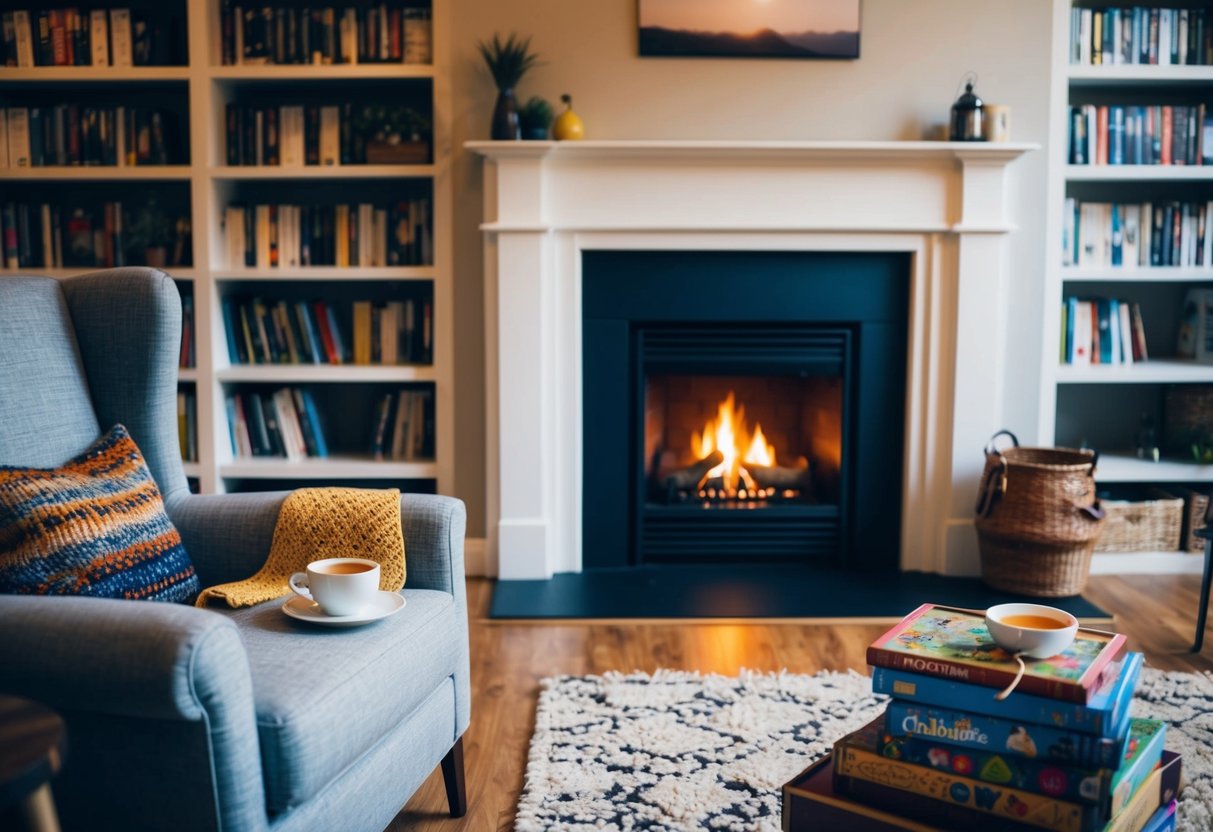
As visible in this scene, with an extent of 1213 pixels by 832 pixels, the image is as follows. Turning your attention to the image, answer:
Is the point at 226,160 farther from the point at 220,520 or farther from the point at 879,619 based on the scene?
the point at 879,619

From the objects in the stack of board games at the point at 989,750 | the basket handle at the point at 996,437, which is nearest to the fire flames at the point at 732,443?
the basket handle at the point at 996,437

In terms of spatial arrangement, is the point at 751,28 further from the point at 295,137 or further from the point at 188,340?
the point at 188,340

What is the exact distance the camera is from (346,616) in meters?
1.74

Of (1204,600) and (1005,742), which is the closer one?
(1005,742)

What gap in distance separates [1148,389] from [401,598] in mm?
3163

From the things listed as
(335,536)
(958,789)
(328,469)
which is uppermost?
(335,536)

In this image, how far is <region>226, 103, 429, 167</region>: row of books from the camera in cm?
362

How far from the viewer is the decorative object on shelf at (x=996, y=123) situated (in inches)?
134

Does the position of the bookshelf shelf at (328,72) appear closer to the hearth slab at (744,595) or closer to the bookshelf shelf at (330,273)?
the bookshelf shelf at (330,273)

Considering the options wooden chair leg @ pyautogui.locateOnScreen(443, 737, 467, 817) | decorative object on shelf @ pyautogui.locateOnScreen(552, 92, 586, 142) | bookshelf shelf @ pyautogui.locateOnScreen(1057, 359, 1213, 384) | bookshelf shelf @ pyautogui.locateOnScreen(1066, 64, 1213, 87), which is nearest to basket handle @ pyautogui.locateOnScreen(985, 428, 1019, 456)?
bookshelf shelf @ pyautogui.locateOnScreen(1057, 359, 1213, 384)

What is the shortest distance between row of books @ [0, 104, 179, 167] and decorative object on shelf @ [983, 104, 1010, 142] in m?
2.64

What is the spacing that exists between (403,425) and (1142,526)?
2.49 m

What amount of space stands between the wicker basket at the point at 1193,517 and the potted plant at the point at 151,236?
11.5 feet

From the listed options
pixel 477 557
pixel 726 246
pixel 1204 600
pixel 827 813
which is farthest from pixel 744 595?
pixel 827 813
